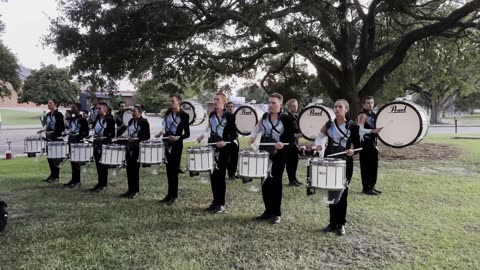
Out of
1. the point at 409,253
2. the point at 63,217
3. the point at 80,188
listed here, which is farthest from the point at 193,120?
the point at 409,253

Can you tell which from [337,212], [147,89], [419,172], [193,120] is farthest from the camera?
[147,89]

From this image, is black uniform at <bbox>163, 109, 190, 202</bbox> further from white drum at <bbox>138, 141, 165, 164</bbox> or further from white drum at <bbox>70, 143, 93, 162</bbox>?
white drum at <bbox>70, 143, 93, 162</bbox>

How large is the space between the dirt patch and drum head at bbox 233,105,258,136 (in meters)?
4.64

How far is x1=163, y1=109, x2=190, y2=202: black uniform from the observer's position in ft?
25.3

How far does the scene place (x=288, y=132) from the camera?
6.48 m

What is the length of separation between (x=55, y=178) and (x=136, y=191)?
3.03m

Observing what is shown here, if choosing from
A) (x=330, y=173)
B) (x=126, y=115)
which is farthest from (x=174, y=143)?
(x=126, y=115)

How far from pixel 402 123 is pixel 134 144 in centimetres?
512

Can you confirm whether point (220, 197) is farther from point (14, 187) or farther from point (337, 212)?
point (14, 187)

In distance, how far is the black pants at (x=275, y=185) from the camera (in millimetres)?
6477

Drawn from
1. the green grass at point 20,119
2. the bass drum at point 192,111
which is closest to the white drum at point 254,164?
the bass drum at point 192,111

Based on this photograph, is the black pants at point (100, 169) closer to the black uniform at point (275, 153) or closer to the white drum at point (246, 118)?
the black uniform at point (275, 153)

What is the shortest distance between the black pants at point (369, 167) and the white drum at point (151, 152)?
4.11 metres

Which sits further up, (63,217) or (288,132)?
(288,132)
